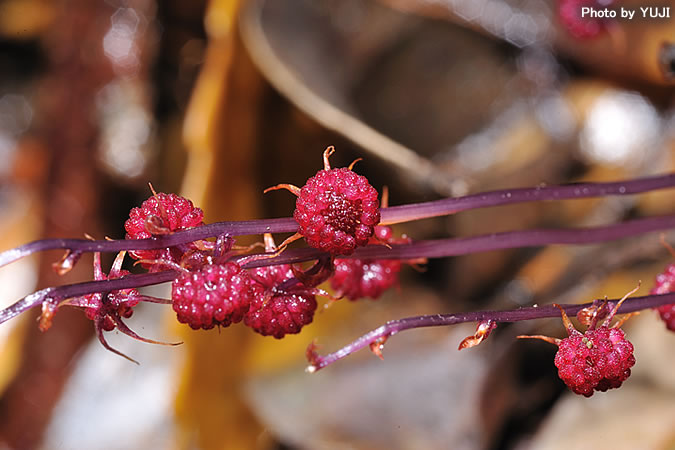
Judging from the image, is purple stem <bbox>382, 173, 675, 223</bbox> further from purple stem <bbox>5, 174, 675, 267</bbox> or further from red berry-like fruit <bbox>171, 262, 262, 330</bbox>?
red berry-like fruit <bbox>171, 262, 262, 330</bbox>

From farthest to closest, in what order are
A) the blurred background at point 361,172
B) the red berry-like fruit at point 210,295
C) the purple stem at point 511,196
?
the blurred background at point 361,172, the purple stem at point 511,196, the red berry-like fruit at point 210,295

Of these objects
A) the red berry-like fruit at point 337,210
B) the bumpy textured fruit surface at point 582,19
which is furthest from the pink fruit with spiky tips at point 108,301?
the bumpy textured fruit surface at point 582,19

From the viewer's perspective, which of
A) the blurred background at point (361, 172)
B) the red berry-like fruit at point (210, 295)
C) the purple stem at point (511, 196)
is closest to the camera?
the red berry-like fruit at point (210, 295)

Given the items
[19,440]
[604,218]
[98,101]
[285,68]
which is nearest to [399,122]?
[285,68]

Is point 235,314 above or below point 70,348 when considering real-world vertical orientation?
above

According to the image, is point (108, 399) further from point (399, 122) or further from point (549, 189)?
point (549, 189)

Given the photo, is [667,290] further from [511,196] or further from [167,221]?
[167,221]

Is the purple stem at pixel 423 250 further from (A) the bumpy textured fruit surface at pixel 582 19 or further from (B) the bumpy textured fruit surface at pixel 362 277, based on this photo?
(A) the bumpy textured fruit surface at pixel 582 19
